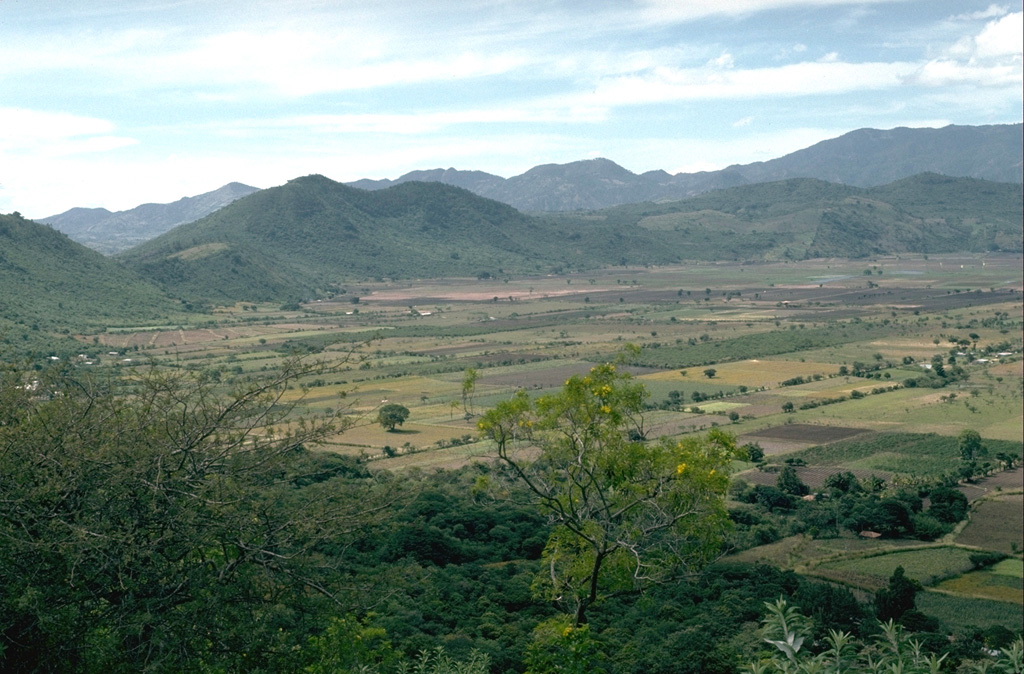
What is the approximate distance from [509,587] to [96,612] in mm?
18840

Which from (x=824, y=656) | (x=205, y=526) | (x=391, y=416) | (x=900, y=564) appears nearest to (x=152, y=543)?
(x=205, y=526)

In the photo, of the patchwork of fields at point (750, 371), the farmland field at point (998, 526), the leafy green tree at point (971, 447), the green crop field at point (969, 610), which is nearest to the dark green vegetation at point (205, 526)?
the patchwork of fields at point (750, 371)

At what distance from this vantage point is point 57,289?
12594cm

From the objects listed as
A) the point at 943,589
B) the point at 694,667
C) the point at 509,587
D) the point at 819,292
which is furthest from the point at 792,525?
the point at 819,292

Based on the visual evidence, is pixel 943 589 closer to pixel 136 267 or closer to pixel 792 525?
pixel 792 525

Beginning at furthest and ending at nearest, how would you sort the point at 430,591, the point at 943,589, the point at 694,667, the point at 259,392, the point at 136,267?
the point at 136,267 → the point at 943,589 → the point at 430,591 → the point at 694,667 → the point at 259,392

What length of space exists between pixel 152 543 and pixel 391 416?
5616cm

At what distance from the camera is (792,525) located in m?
47.6

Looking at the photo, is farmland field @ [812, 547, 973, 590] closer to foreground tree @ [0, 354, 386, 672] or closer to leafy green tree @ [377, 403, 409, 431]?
foreground tree @ [0, 354, 386, 672]

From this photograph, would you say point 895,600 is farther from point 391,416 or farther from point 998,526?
point 391,416

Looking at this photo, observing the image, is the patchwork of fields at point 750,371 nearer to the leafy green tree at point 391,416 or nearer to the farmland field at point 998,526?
the farmland field at point 998,526

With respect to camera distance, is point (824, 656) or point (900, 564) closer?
point (824, 656)

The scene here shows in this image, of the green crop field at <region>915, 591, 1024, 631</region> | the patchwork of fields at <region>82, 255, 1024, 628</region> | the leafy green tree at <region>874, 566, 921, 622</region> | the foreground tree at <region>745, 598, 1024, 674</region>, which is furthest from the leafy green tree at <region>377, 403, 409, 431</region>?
the foreground tree at <region>745, 598, 1024, 674</region>

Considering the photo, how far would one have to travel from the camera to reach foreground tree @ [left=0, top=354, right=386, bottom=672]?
1476cm
